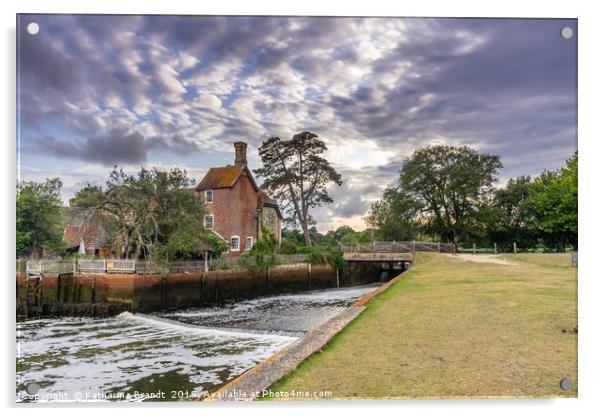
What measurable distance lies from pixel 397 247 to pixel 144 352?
22058 mm

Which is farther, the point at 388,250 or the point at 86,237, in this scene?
the point at 388,250

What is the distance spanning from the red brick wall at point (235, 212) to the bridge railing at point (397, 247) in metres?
5.98

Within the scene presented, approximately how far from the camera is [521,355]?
18.0ft

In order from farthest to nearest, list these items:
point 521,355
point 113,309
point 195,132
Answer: point 113,309 < point 195,132 < point 521,355

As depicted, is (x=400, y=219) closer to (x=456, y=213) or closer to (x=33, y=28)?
(x=456, y=213)

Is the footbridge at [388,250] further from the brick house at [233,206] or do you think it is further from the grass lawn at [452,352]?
the grass lawn at [452,352]

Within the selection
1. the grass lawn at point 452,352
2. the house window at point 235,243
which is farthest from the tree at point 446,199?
the grass lawn at point 452,352

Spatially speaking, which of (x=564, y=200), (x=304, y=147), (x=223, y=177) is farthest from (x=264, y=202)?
(x=564, y=200)

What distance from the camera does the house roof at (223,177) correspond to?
26234mm

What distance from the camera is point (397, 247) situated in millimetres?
28719

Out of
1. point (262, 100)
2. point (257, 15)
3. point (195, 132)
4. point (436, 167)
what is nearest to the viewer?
point (257, 15)

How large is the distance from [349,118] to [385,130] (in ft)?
2.71

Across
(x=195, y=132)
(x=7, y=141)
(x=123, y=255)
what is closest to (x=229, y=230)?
(x=123, y=255)

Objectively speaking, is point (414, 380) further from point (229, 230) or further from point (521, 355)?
point (229, 230)
